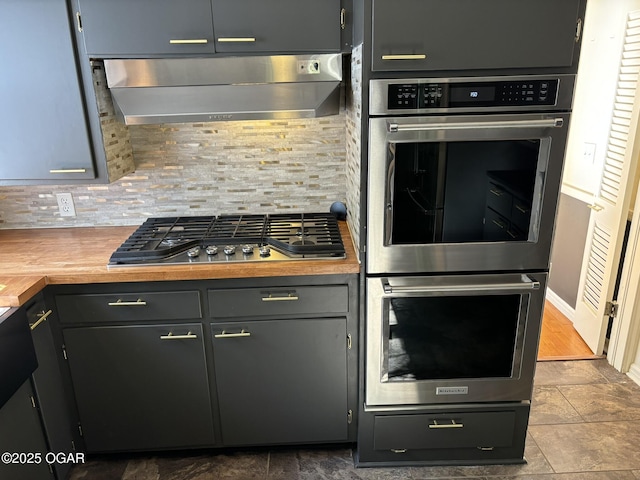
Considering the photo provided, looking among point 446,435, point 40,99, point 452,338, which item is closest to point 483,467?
point 446,435

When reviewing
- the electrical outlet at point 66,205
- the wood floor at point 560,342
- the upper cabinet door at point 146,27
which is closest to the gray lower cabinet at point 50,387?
the electrical outlet at point 66,205

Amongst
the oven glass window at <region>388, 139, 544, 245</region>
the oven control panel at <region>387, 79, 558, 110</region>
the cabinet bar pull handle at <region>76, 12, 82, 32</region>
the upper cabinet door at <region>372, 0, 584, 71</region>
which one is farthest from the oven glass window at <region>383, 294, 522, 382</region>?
the cabinet bar pull handle at <region>76, 12, 82, 32</region>

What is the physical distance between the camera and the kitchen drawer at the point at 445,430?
202cm

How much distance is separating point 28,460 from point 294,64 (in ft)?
5.67

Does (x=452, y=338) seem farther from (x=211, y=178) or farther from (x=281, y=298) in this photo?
(x=211, y=178)

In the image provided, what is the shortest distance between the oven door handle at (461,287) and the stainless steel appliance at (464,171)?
0.06m

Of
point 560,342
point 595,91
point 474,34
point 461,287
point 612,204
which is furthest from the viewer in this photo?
point 560,342

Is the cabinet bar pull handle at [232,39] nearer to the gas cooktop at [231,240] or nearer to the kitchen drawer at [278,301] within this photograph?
the gas cooktop at [231,240]

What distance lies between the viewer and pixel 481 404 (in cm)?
201

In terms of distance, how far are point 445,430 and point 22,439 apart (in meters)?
1.60

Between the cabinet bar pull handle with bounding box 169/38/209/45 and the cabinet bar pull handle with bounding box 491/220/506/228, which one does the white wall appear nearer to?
the cabinet bar pull handle with bounding box 491/220/506/228

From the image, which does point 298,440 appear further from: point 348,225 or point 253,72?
point 253,72

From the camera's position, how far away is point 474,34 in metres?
1.56

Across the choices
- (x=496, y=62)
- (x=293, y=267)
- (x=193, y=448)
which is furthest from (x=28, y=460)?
(x=496, y=62)
